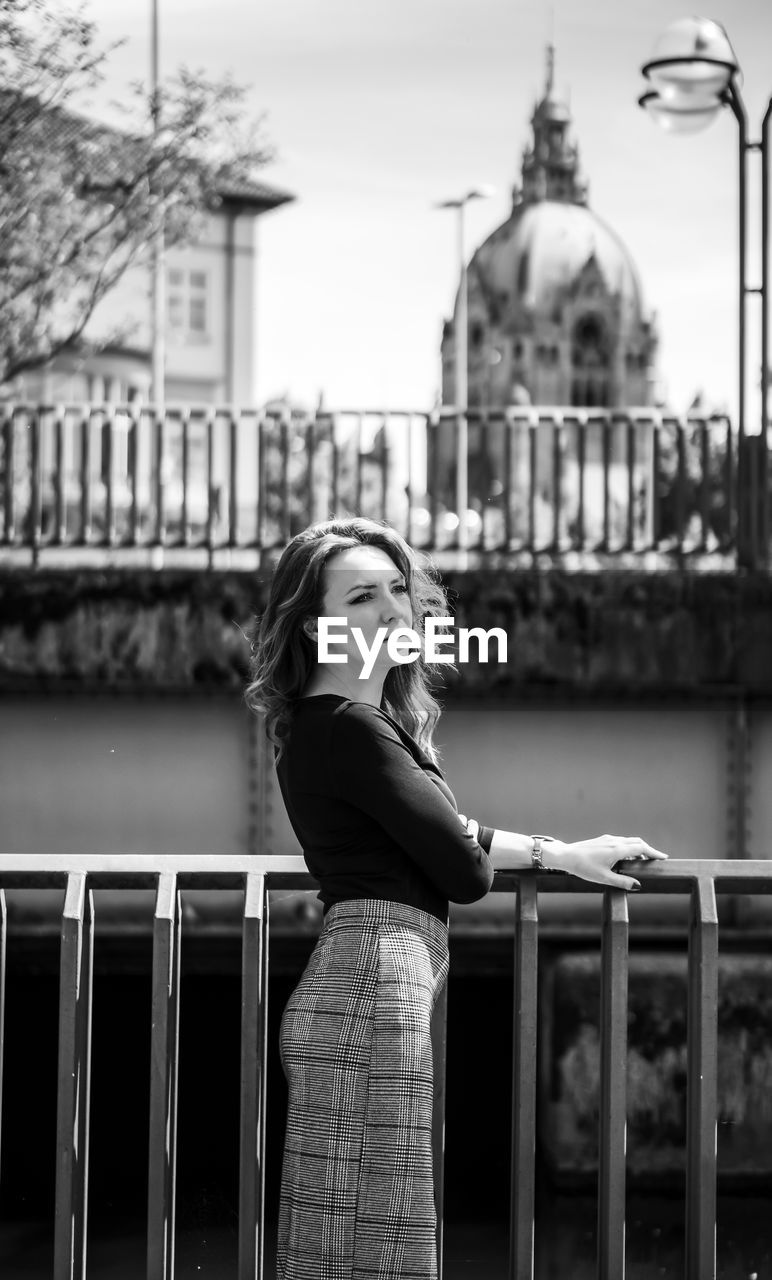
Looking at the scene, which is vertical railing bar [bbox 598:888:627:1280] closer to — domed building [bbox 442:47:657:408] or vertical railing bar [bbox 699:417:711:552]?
vertical railing bar [bbox 699:417:711:552]

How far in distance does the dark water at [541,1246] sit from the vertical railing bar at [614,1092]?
4.04m

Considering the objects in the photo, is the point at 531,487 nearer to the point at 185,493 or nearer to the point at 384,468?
the point at 384,468

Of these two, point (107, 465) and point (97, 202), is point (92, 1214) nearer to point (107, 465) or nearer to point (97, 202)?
point (107, 465)

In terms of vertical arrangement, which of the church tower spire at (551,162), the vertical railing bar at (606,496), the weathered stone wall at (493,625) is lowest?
the weathered stone wall at (493,625)

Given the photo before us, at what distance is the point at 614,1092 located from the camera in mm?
3697

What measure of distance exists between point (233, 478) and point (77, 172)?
477cm

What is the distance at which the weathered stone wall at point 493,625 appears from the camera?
9.05m

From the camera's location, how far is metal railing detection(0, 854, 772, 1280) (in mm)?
3633

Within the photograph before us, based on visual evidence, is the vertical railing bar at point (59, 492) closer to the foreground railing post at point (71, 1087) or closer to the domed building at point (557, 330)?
the foreground railing post at point (71, 1087)

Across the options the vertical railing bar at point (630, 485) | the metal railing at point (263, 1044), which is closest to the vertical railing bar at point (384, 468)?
the vertical railing bar at point (630, 485)

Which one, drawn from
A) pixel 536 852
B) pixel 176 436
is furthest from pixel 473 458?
pixel 536 852

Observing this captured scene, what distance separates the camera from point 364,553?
3.21 metres

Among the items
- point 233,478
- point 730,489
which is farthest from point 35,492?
point 730,489

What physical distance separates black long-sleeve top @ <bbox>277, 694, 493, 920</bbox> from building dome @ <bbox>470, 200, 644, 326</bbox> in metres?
122
